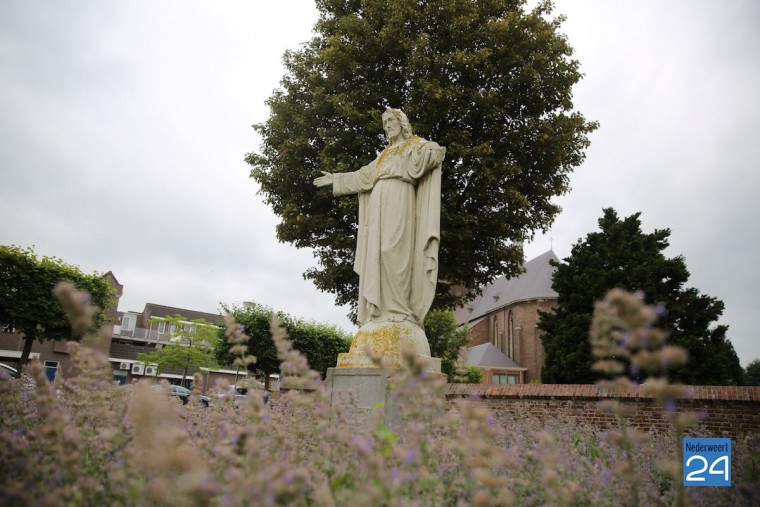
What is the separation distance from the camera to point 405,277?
5.70 m

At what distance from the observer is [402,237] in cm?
576

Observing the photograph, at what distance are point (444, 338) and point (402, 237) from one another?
80.8ft

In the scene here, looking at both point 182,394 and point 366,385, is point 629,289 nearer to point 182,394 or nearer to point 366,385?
point 366,385

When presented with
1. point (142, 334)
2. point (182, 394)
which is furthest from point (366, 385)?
point (142, 334)

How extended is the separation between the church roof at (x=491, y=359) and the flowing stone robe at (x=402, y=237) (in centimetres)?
3274

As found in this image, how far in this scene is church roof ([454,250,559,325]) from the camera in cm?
3788

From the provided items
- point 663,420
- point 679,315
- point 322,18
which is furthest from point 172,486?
point 679,315

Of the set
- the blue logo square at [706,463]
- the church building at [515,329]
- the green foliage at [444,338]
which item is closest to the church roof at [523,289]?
the church building at [515,329]

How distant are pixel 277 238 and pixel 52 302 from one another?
8579mm

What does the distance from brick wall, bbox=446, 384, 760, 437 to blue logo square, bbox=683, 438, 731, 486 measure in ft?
8.52

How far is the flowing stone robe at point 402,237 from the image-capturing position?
5660 mm

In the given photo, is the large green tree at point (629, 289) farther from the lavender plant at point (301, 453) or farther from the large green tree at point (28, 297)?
the large green tree at point (28, 297)

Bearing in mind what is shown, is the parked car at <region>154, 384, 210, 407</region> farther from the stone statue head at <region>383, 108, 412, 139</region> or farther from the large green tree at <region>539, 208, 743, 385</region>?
the large green tree at <region>539, 208, 743, 385</region>

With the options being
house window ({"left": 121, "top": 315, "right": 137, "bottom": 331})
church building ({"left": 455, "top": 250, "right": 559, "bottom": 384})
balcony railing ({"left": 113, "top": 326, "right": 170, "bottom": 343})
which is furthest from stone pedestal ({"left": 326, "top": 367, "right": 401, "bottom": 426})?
house window ({"left": 121, "top": 315, "right": 137, "bottom": 331})
